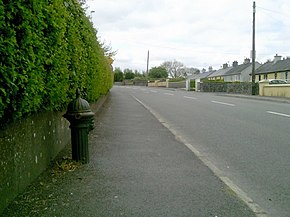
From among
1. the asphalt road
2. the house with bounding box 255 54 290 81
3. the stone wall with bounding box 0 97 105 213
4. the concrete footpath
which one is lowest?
the asphalt road

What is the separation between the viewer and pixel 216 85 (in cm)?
4984

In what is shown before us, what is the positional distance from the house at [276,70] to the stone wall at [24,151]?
58860 millimetres

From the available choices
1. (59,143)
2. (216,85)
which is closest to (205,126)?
(59,143)

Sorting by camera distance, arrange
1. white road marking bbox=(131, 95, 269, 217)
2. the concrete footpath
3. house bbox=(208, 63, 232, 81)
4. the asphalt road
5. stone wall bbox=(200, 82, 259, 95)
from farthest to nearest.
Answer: house bbox=(208, 63, 232, 81) < stone wall bbox=(200, 82, 259, 95) < the asphalt road < white road marking bbox=(131, 95, 269, 217) < the concrete footpath

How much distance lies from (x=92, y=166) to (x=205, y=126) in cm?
605

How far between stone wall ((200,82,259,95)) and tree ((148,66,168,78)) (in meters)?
59.0

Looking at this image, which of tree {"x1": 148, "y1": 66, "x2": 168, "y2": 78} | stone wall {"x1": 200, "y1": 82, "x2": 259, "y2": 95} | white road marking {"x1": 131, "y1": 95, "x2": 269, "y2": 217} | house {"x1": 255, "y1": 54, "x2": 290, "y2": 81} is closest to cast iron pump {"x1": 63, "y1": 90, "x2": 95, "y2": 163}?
Answer: white road marking {"x1": 131, "y1": 95, "x2": 269, "y2": 217}

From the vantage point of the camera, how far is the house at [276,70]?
2334 inches

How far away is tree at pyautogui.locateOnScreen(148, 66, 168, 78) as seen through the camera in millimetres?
111250

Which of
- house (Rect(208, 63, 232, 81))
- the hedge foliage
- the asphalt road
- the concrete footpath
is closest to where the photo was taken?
the hedge foliage

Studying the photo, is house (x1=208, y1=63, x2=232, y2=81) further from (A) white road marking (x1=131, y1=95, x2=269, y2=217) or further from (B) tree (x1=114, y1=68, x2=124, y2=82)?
(A) white road marking (x1=131, y1=95, x2=269, y2=217)

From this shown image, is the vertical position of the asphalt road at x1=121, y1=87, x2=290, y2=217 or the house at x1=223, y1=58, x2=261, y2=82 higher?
the house at x1=223, y1=58, x2=261, y2=82

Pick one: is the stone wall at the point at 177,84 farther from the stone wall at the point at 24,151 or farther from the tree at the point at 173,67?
the stone wall at the point at 24,151

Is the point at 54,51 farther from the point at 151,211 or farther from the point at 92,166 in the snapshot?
the point at 151,211
